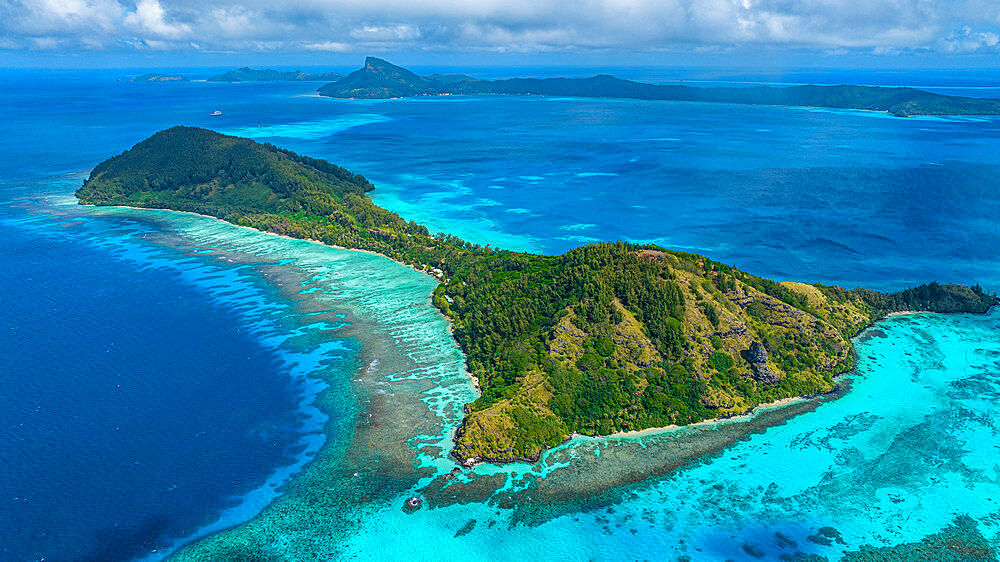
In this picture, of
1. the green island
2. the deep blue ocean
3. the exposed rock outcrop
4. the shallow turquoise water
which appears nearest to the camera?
the shallow turquoise water

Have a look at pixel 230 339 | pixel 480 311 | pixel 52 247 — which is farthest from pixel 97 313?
pixel 480 311

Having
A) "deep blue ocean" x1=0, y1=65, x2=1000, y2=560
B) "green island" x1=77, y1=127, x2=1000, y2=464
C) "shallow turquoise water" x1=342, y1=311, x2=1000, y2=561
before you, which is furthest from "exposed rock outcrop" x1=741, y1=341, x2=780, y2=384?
"deep blue ocean" x1=0, y1=65, x2=1000, y2=560

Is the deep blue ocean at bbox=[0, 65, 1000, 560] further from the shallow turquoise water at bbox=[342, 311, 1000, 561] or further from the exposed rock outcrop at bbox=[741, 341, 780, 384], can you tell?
the exposed rock outcrop at bbox=[741, 341, 780, 384]

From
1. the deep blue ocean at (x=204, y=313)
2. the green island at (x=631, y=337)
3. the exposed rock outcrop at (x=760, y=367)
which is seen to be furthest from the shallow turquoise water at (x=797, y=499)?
the deep blue ocean at (x=204, y=313)

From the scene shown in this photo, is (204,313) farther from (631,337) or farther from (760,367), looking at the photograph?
(760,367)

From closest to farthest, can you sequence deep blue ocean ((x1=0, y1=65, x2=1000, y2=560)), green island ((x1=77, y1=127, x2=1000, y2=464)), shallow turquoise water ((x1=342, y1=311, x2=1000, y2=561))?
shallow turquoise water ((x1=342, y1=311, x2=1000, y2=561)) → deep blue ocean ((x1=0, y1=65, x2=1000, y2=560)) → green island ((x1=77, y1=127, x2=1000, y2=464))

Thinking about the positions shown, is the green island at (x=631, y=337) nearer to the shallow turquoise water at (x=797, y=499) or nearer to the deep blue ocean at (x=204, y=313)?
the shallow turquoise water at (x=797, y=499)

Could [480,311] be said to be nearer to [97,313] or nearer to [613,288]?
Result: [613,288]

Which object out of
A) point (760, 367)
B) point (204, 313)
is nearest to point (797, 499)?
point (760, 367)
